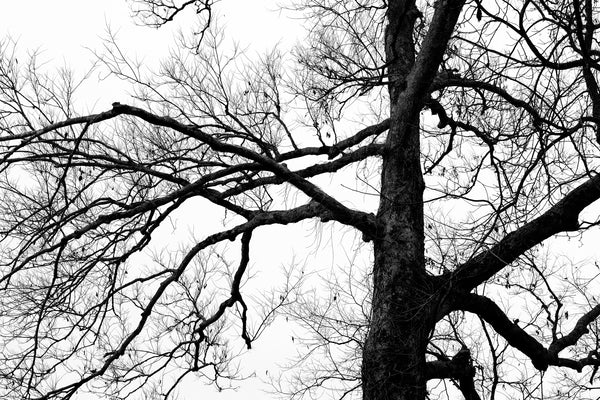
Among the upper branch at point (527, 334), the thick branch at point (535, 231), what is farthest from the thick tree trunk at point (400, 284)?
the upper branch at point (527, 334)

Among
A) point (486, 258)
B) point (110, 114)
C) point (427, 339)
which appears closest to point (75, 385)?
point (110, 114)

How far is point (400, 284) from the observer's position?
5.88 m

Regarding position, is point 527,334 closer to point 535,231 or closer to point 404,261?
point 535,231

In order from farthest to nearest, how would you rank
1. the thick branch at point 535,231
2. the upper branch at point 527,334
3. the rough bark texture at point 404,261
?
the upper branch at point 527,334, the thick branch at point 535,231, the rough bark texture at point 404,261

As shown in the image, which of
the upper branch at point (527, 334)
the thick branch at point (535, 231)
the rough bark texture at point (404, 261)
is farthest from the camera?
the upper branch at point (527, 334)

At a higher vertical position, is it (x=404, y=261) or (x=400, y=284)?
(x=404, y=261)

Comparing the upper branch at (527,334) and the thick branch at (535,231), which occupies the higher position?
the thick branch at (535,231)

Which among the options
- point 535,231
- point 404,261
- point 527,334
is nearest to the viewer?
point 535,231

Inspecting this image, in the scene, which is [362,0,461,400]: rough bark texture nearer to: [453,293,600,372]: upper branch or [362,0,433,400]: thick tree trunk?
[362,0,433,400]: thick tree trunk

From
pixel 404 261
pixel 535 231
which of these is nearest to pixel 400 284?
pixel 404 261

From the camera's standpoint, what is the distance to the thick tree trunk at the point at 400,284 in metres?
5.63

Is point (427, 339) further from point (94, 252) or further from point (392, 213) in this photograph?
point (94, 252)

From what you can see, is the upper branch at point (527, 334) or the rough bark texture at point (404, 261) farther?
the upper branch at point (527, 334)

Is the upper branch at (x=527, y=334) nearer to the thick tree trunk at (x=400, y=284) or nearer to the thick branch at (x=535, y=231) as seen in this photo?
the thick branch at (x=535, y=231)
